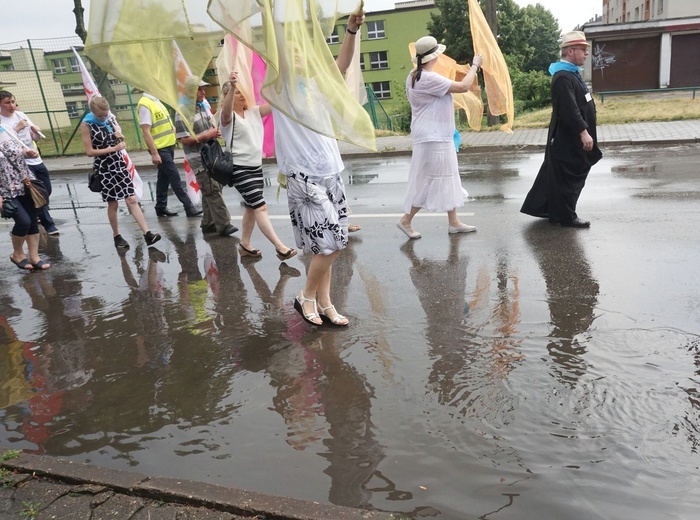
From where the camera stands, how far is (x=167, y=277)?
6.18 m

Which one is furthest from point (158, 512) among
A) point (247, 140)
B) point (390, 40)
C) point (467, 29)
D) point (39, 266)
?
point (390, 40)

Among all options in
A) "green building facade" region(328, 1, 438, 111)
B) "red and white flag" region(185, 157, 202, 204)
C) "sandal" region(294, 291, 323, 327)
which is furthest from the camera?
"green building facade" region(328, 1, 438, 111)

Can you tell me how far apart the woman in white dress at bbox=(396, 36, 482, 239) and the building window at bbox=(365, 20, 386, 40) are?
5755 centimetres

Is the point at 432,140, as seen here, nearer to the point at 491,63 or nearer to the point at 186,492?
the point at 491,63

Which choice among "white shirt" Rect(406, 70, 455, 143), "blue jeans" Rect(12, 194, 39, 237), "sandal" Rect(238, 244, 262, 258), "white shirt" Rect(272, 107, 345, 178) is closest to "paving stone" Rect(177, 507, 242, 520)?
"white shirt" Rect(272, 107, 345, 178)

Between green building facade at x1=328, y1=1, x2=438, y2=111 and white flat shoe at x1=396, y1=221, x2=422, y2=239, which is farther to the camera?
green building facade at x1=328, y1=1, x2=438, y2=111

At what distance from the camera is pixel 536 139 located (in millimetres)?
13805

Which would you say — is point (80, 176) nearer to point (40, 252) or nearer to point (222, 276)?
point (40, 252)

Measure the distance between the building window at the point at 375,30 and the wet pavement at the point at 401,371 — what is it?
5744cm

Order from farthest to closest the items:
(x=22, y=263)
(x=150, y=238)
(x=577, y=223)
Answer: (x=150, y=238), (x=22, y=263), (x=577, y=223)

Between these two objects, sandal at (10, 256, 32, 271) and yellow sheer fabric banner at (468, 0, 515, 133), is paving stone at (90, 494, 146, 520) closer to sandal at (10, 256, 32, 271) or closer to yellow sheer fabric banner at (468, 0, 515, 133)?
sandal at (10, 256, 32, 271)

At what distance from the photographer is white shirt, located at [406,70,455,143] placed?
6180 millimetres

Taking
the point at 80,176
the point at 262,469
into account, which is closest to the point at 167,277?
the point at 262,469

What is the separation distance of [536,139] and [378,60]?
50.4 metres
